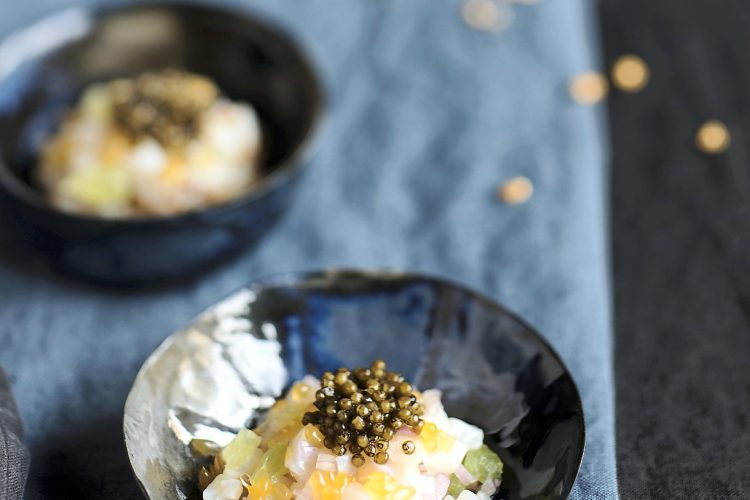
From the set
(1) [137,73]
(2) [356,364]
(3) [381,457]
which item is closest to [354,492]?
(3) [381,457]

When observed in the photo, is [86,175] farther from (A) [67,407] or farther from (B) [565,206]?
(B) [565,206]

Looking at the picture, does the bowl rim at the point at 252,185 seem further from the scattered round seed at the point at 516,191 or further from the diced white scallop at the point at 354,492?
the diced white scallop at the point at 354,492

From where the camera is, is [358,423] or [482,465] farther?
[482,465]

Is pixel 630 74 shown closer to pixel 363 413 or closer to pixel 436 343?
pixel 436 343

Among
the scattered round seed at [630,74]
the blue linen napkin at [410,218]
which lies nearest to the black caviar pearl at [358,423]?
the blue linen napkin at [410,218]

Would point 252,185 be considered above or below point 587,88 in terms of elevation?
below
